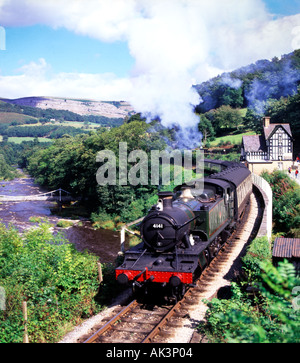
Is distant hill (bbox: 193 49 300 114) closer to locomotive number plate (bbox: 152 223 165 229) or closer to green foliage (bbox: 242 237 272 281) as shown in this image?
green foliage (bbox: 242 237 272 281)

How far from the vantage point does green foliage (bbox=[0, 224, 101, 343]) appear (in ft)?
31.2

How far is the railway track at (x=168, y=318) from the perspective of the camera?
29.8ft

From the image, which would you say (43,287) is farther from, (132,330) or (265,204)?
(265,204)

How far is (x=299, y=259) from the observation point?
38.7 ft

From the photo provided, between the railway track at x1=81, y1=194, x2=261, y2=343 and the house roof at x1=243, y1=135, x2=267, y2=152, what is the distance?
3599 cm

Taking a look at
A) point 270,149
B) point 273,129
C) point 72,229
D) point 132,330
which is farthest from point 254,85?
point 132,330

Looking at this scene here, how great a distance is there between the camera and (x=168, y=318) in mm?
10109

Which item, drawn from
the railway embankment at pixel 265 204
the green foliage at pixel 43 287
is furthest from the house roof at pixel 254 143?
the green foliage at pixel 43 287

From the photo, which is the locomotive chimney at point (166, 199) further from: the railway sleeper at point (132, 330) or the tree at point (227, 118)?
the tree at point (227, 118)

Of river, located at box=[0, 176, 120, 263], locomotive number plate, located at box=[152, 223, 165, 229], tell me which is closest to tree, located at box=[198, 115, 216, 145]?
river, located at box=[0, 176, 120, 263]

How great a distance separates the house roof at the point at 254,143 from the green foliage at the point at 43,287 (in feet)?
128
